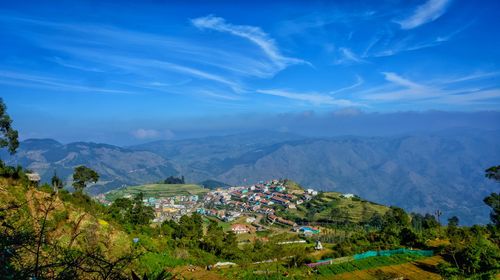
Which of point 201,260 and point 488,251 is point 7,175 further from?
point 488,251

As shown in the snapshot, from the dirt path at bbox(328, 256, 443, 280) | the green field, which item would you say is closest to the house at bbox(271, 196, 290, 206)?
the green field

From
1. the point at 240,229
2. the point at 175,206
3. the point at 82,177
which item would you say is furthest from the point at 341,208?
the point at 82,177

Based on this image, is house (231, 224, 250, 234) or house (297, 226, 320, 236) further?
house (231, 224, 250, 234)

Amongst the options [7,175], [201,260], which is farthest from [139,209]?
[7,175]

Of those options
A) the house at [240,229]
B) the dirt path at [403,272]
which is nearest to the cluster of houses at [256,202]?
the house at [240,229]

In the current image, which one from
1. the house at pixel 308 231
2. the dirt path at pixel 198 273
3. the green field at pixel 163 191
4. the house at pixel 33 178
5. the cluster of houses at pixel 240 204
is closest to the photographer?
the dirt path at pixel 198 273

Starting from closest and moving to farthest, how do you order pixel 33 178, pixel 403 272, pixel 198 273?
pixel 198 273 < pixel 33 178 < pixel 403 272

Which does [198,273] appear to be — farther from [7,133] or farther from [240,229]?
[240,229]

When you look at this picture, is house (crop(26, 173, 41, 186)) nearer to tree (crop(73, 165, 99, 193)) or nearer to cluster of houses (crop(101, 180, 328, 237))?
tree (crop(73, 165, 99, 193))

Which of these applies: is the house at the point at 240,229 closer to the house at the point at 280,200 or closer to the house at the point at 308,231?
the house at the point at 308,231

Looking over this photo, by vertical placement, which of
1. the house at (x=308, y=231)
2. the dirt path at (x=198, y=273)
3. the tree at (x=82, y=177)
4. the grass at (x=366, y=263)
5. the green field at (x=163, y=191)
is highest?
the tree at (x=82, y=177)

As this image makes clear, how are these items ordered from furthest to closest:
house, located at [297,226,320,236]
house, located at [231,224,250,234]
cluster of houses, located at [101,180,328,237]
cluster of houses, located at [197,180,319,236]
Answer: cluster of houses, located at [197,180,319,236]
cluster of houses, located at [101,180,328,237]
house, located at [231,224,250,234]
house, located at [297,226,320,236]
